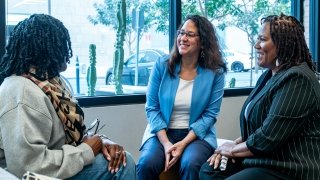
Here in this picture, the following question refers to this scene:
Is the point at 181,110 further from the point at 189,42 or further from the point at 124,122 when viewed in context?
the point at 124,122

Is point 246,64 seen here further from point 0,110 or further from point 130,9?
point 0,110

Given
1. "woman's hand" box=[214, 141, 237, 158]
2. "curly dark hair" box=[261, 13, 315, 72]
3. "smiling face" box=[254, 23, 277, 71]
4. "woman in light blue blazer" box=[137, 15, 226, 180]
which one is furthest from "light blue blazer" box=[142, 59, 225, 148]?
"curly dark hair" box=[261, 13, 315, 72]

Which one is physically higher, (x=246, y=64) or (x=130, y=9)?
(x=130, y=9)

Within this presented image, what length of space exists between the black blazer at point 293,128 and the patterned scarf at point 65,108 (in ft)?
2.60

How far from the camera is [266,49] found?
76.8 inches

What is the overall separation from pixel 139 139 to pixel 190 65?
0.93 metres

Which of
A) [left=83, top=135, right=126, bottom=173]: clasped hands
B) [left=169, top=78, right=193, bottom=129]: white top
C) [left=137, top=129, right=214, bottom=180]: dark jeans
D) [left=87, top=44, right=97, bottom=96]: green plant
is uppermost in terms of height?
[left=87, top=44, right=97, bottom=96]: green plant

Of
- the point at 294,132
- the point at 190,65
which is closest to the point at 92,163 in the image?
the point at 294,132

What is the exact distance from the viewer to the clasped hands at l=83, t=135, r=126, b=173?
179 cm

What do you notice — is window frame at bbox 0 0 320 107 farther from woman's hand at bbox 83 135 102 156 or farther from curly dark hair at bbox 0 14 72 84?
woman's hand at bbox 83 135 102 156

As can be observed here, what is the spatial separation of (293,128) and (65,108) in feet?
3.18

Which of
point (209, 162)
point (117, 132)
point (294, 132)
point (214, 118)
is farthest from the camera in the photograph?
point (117, 132)

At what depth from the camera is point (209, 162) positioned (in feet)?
6.87

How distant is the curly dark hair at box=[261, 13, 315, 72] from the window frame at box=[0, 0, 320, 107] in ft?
5.02
